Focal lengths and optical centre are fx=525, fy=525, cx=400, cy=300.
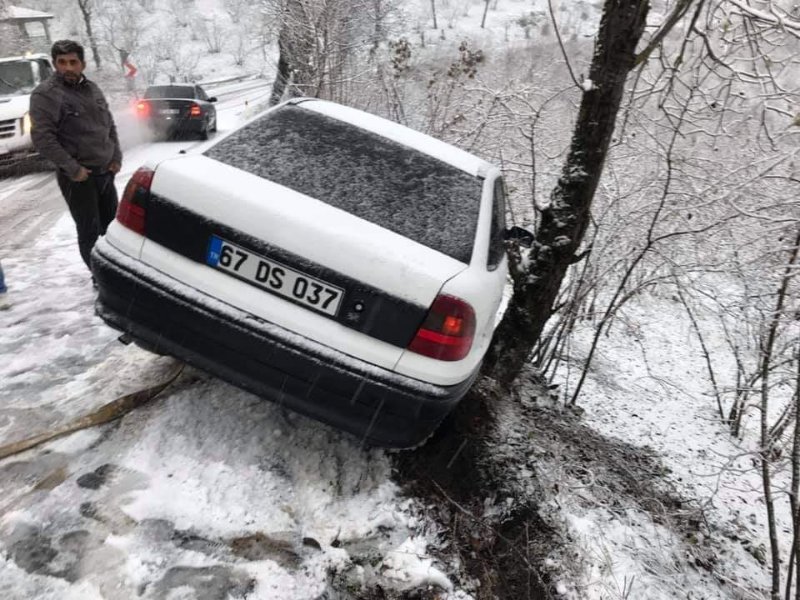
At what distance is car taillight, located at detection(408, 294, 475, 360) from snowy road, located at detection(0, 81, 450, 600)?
2.72 ft

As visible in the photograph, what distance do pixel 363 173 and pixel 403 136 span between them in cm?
56

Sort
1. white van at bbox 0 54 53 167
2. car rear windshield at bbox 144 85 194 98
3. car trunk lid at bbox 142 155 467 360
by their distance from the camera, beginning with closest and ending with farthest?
car trunk lid at bbox 142 155 467 360 → white van at bbox 0 54 53 167 → car rear windshield at bbox 144 85 194 98

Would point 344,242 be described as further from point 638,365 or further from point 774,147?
point 638,365

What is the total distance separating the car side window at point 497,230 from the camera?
2727mm

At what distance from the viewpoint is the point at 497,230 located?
3061mm

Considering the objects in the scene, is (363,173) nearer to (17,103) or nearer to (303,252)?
(303,252)

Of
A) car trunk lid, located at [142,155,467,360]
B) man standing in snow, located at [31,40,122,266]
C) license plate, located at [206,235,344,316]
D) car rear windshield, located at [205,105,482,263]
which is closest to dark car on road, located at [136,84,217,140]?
man standing in snow, located at [31,40,122,266]

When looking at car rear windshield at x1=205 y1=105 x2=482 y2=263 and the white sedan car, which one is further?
car rear windshield at x1=205 y1=105 x2=482 y2=263

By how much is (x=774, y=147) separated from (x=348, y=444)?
142 inches

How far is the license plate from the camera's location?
2.17 metres

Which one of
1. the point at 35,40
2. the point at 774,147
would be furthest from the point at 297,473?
the point at 35,40

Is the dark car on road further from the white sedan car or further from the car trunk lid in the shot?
the car trunk lid

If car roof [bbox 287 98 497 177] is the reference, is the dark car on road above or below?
below

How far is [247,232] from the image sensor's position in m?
2.21
